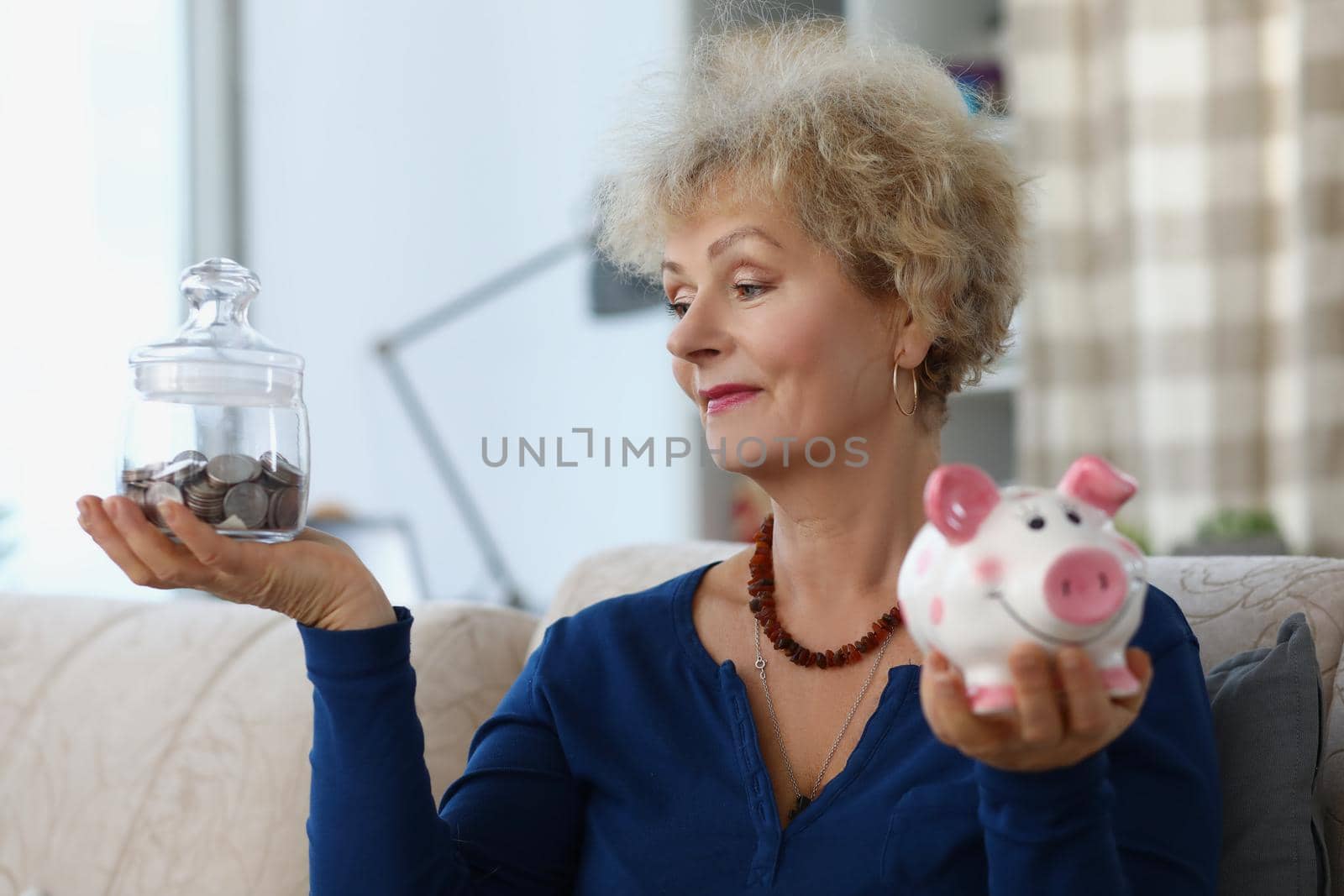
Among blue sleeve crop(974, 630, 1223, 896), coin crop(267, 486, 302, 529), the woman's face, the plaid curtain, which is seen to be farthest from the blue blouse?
the plaid curtain

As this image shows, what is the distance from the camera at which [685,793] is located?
120cm

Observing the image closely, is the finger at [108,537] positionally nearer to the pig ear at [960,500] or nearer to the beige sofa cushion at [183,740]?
the pig ear at [960,500]

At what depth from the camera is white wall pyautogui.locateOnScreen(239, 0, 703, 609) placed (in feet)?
10.6

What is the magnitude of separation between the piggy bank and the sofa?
73 cm

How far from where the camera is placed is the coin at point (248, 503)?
0.92m

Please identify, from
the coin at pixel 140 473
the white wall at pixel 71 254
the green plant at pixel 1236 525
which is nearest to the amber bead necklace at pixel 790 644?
the coin at pixel 140 473

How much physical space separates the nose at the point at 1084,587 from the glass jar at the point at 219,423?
549mm

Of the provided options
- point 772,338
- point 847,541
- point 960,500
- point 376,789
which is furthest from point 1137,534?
point 960,500

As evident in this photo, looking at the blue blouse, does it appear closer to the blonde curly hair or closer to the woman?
the woman

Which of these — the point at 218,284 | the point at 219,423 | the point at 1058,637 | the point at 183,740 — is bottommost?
the point at 183,740

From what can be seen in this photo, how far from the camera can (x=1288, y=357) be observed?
9.06 feet

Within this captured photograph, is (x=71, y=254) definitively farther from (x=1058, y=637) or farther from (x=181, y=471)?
(x=1058, y=637)

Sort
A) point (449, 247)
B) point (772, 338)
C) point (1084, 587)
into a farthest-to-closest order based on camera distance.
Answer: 1. point (449, 247)
2. point (772, 338)
3. point (1084, 587)

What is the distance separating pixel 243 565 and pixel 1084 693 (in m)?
0.57
